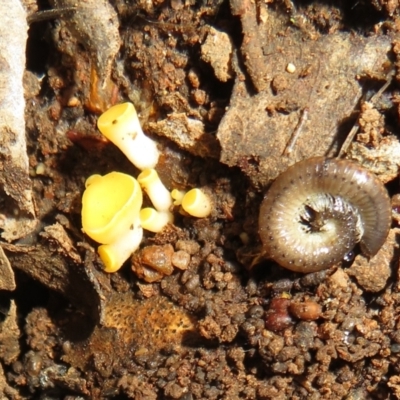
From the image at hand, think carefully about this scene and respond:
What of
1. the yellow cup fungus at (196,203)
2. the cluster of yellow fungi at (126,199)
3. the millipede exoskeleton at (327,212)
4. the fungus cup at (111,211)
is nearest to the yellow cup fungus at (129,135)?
the cluster of yellow fungi at (126,199)

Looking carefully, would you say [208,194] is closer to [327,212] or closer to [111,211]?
[111,211]

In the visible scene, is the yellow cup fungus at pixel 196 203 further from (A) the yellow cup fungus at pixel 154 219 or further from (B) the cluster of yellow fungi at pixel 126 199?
(A) the yellow cup fungus at pixel 154 219

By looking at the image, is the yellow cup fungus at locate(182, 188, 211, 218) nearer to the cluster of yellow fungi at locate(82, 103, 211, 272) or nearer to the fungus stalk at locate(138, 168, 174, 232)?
the cluster of yellow fungi at locate(82, 103, 211, 272)

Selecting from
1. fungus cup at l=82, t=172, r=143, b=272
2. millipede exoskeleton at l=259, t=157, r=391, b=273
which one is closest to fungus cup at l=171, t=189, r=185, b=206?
fungus cup at l=82, t=172, r=143, b=272

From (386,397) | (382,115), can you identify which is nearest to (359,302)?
(386,397)

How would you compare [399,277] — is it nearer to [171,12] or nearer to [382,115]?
[382,115]
